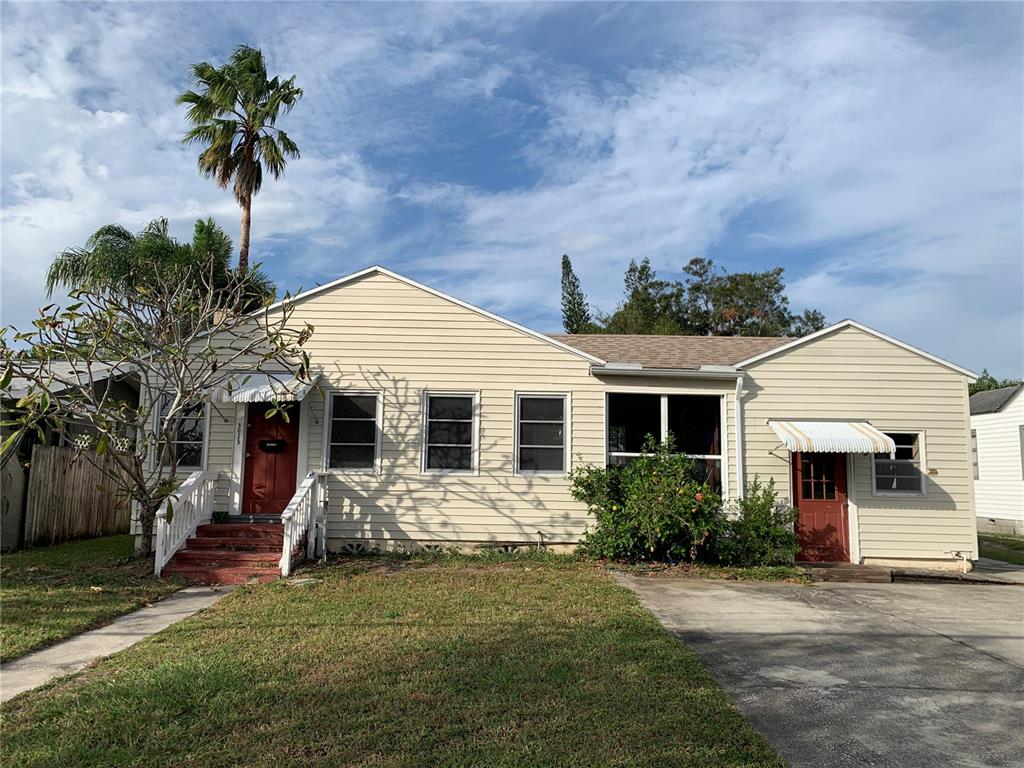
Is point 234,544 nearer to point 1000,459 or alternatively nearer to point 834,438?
point 834,438

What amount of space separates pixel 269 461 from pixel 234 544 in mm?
1600

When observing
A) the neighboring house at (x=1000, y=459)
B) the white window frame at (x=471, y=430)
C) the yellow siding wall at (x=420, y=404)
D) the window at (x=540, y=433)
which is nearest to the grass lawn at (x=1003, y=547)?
the neighboring house at (x=1000, y=459)

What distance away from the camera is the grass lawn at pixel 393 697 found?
3629mm

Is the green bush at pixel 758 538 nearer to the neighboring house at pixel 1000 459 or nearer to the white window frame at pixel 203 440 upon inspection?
the white window frame at pixel 203 440

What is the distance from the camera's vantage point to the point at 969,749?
3920 mm

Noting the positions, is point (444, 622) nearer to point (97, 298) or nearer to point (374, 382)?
Answer: point (374, 382)

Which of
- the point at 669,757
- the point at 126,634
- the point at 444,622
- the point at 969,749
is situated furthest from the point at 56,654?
the point at 969,749

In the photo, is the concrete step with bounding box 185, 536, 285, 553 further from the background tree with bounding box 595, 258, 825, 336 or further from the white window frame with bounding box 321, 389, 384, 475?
the background tree with bounding box 595, 258, 825, 336

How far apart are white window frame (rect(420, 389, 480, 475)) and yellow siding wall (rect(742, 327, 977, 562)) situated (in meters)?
4.41

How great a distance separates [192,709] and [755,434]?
9.22m

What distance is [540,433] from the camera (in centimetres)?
1100

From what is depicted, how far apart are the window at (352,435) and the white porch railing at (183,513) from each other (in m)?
1.84

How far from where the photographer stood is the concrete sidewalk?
4.89 meters

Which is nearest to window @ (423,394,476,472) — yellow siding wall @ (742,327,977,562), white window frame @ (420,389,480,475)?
white window frame @ (420,389,480,475)
